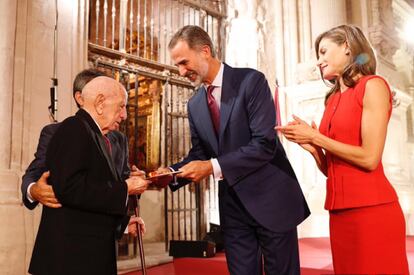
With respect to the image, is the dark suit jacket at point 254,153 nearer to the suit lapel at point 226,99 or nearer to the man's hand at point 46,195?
the suit lapel at point 226,99

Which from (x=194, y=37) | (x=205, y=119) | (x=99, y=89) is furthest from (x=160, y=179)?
(x=194, y=37)

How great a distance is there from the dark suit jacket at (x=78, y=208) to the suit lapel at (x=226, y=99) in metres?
0.61

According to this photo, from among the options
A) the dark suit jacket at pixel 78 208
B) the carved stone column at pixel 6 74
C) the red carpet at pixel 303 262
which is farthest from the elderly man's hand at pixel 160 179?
the carved stone column at pixel 6 74

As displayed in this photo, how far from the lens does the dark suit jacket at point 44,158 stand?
2.52 meters

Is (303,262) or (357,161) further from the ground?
(357,161)

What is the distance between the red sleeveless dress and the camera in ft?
5.71

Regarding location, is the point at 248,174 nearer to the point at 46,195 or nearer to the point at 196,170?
the point at 196,170

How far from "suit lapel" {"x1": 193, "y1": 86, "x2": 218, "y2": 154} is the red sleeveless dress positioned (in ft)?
2.10

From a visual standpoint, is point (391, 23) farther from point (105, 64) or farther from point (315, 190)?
point (105, 64)

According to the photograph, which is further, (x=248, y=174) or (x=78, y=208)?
(x=248, y=174)

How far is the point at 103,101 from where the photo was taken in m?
2.10

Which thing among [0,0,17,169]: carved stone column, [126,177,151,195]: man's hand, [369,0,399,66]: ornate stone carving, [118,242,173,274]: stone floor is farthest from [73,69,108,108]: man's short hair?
[369,0,399,66]: ornate stone carving

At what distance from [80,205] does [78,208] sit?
2.2 inches

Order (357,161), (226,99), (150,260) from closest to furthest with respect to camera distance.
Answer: (357,161) < (226,99) < (150,260)
